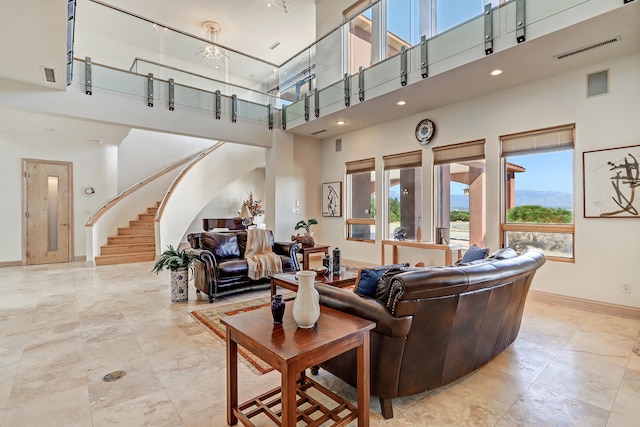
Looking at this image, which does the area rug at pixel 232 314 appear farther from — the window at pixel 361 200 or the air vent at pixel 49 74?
the air vent at pixel 49 74

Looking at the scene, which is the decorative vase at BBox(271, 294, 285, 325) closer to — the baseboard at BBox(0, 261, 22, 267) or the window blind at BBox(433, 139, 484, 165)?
the window blind at BBox(433, 139, 484, 165)

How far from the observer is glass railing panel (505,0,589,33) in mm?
3100

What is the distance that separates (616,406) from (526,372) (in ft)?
1.65

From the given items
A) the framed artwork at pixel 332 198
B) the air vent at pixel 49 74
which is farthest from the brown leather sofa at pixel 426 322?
the framed artwork at pixel 332 198

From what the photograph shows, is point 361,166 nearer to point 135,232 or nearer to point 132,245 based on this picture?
point 132,245

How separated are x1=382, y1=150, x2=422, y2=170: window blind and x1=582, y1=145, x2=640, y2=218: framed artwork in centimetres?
239

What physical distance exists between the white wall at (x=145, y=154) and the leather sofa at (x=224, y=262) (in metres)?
5.31

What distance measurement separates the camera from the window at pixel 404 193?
18.8ft

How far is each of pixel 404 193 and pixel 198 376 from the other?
483 cm

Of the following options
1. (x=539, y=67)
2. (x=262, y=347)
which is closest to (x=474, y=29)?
(x=539, y=67)

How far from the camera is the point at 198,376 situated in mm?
2318

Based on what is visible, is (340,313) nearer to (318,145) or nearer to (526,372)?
(526,372)


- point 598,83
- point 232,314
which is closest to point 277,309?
point 232,314

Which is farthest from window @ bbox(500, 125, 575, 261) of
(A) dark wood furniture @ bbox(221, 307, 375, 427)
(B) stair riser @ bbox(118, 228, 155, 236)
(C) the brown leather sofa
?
(B) stair riser @ bbox(118, 228, 155, 236)
